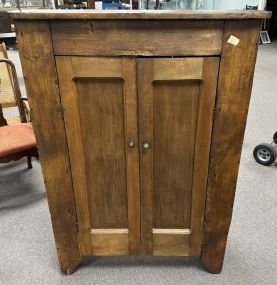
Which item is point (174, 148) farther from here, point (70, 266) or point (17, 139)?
point (17, 139)

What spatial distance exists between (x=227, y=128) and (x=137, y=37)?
424 mm

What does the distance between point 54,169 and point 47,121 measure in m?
0.19

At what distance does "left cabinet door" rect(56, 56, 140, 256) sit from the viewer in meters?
0.94

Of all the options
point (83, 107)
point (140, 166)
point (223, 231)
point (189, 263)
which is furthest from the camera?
point (189, 263)

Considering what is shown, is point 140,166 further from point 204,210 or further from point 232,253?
point 232,253

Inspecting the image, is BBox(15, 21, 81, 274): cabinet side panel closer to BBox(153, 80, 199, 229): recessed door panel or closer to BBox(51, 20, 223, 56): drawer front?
BBox(51, 20, 223, 56): drawer front

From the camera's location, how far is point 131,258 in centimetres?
147

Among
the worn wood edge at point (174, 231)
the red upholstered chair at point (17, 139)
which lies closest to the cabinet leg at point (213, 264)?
the worn wood edge at point (174, 231)

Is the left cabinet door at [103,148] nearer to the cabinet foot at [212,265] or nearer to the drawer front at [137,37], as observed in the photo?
the drawer front at [137,37]

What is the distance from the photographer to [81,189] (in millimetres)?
1162

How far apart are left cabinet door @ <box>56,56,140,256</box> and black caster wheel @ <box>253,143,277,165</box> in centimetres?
132

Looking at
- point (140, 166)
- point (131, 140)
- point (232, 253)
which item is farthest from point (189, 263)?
point (131, 140)

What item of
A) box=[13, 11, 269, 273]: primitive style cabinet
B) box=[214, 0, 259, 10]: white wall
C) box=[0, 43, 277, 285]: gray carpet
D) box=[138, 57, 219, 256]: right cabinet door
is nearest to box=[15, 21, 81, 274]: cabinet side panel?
box=[13, 11, 269, 273]: primitive style cabinet

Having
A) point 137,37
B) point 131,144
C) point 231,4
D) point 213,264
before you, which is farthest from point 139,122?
point 231,4
